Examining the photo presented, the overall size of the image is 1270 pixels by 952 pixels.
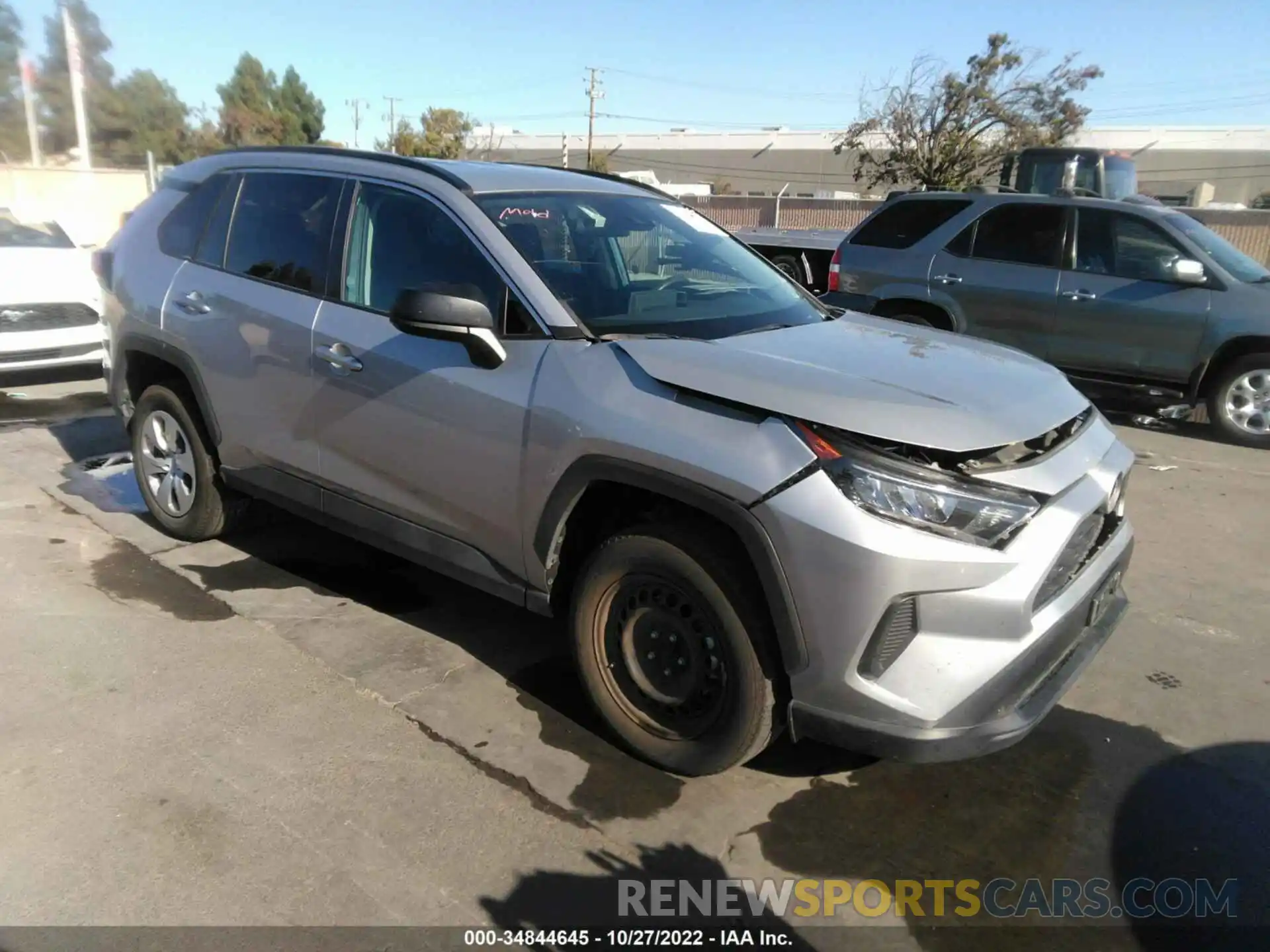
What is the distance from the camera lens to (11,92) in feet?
90.5

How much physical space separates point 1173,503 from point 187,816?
5.84 metres

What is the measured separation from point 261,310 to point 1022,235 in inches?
264

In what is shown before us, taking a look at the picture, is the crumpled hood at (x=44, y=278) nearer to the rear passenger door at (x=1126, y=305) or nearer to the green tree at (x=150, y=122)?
the rear passenger door at (x=1126, y=305)

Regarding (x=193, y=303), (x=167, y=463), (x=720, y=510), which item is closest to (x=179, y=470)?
(x=167, y=463)

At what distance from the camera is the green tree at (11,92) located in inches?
1047

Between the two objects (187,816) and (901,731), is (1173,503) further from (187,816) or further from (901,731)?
(187,816)

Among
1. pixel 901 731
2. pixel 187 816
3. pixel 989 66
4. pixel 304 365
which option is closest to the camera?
pixel 901 731

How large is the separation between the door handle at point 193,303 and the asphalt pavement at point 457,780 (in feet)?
4.15

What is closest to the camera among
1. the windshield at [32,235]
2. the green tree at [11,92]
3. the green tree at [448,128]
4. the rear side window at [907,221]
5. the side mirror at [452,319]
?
the side mirror at [452,319]

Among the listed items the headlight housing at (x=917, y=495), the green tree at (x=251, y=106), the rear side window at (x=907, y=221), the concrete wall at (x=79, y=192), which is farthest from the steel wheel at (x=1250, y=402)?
the green tree at (x=251, y=106)

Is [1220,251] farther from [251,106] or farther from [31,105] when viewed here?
[251,106]

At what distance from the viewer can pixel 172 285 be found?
14.9 ft

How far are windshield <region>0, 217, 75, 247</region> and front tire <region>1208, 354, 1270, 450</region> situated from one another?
1041 cm

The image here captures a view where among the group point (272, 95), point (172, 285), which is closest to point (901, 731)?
point (172, 285)
